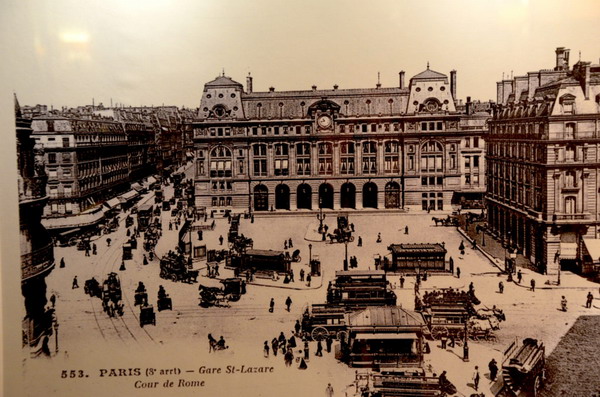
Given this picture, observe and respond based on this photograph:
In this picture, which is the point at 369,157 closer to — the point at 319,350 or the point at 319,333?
the point at 319,333

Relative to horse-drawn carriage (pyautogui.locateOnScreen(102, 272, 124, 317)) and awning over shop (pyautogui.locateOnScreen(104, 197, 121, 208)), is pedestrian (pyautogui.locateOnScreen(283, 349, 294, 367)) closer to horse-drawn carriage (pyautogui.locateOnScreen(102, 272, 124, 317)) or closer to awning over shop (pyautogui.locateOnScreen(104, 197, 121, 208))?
horse-drawn carriage (pyautogui.locateOnScreen(102, 272, 124, 317))

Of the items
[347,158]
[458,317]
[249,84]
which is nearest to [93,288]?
[249,84]

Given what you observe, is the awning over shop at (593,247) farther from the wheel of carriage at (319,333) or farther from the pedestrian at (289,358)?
the pedestrian at (289,358)

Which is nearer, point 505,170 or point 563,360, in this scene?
point 563,360

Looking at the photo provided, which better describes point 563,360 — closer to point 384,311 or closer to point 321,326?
point 384,311

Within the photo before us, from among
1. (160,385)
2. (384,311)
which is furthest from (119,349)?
(384,311)

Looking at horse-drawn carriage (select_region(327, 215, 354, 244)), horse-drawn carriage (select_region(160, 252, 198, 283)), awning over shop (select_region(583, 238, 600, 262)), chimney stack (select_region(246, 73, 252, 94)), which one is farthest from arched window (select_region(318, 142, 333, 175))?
awning over shop (select_region(583, 238, 600, 262))

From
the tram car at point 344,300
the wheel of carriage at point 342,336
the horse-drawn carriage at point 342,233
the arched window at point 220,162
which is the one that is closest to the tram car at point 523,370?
the tram car at point 344,300
